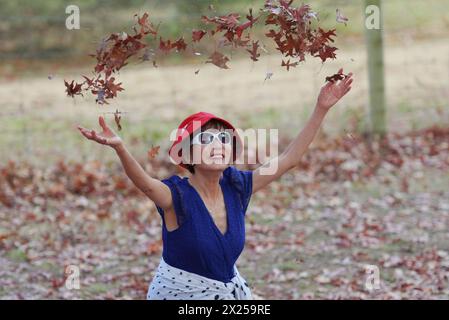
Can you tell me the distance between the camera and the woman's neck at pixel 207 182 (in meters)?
4.47

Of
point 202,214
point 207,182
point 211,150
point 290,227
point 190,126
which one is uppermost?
point 190,126

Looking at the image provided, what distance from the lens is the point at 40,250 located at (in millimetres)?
8133

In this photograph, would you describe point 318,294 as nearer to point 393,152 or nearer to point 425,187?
point 425,187

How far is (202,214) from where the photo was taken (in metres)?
4.38

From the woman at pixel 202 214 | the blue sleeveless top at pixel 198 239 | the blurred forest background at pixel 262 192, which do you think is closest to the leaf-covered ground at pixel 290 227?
the blurred forest background at pixel 262 192

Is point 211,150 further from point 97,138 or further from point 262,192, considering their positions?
point 262,192

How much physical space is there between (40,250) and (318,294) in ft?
8.64

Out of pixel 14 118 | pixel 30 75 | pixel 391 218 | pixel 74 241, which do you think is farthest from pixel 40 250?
pixel 30 75

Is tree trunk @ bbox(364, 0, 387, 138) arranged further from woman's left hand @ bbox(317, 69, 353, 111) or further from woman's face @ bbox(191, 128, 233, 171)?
woman's face @ bbox(191, 128, 233, 171)

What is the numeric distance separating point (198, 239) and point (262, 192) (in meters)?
5.49

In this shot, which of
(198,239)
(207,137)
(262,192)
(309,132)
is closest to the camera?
(198,239)

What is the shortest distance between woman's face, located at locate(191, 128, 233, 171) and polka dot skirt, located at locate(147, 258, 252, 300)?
514mm

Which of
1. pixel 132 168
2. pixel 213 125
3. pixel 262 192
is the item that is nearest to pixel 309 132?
pixel 213 125
